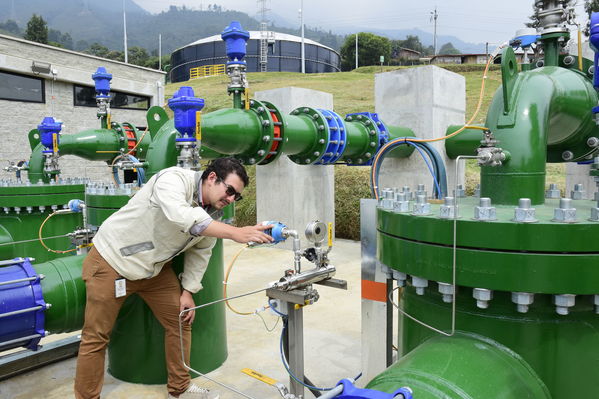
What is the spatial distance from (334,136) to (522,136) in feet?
11.2

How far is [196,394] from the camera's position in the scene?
126 inches

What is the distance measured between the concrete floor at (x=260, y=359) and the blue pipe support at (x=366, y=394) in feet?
7.56

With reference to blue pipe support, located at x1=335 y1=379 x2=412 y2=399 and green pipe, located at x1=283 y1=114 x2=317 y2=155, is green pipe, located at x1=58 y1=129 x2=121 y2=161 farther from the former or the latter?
blue pipe support, located at x1=335 y1=379 x2=412 y2=399

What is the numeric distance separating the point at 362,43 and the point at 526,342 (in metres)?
52.8

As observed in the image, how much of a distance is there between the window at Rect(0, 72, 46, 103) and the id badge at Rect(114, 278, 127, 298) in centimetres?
1278

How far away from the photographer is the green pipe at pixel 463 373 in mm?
1332

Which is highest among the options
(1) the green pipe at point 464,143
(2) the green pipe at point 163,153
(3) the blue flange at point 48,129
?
(3) the blue flange at point 48,129

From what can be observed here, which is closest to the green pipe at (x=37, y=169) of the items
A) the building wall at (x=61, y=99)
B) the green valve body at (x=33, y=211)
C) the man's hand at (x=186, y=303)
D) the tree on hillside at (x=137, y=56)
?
the green valve body at (x=33, y=211)

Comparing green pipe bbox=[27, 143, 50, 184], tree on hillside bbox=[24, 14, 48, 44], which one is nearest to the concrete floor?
green pipe bbox=[27, 143, 50, 184]

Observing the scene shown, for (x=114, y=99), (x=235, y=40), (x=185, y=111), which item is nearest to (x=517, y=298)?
(x=185, y=111)

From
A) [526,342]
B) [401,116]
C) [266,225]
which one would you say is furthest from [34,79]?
[526,342]

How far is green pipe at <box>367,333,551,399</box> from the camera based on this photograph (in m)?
1.33

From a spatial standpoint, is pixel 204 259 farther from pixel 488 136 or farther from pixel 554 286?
pixel 554 286

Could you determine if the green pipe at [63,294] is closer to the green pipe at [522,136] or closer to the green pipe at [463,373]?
the green pipe at [463,373]
